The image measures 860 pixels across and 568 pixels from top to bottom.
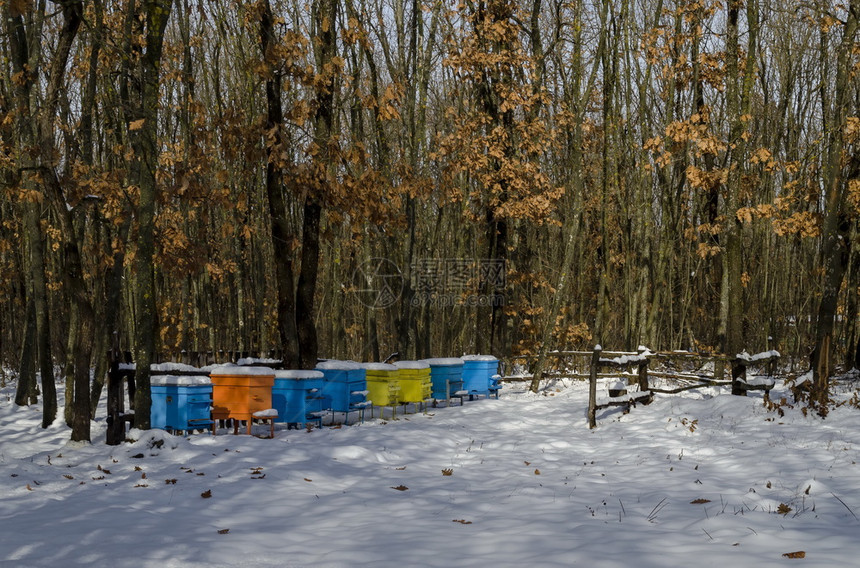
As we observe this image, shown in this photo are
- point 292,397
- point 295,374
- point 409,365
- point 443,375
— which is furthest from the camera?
point 443,375

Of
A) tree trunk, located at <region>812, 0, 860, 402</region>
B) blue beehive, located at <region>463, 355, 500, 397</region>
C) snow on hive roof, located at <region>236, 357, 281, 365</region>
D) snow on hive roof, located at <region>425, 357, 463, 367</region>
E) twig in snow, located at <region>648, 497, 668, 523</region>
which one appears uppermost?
tree trunk, located at <region>812, 0, 860, 402</region>

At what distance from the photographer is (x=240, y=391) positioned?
12.8 meters

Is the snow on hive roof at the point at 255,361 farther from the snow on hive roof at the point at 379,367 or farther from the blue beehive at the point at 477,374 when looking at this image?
the blue beehive at the point at 477,374

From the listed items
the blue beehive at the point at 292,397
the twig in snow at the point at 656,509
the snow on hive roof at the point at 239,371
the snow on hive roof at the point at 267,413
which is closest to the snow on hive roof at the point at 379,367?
the blue beehive at the point at 292,397

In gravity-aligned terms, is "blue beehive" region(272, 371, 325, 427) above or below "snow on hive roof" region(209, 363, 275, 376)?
below

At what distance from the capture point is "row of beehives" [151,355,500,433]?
12.4m

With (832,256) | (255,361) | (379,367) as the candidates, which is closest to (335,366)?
(379,367)

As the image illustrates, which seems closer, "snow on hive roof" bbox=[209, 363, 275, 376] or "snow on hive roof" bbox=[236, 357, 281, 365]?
"snow on hive roof" bbox=[209, 363, 275, 376]

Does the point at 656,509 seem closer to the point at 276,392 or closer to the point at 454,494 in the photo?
the point at 454,494

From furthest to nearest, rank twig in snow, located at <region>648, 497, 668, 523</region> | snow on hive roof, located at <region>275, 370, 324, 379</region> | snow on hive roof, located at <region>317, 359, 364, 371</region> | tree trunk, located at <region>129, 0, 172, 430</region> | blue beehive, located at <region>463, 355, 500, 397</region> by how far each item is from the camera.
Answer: blue beehive, located at <region>463, 355, 500, 397</region> → snow on hive roof, located at <region>317, 359, 364, 371</region> → snow on hive roof, located at <region>275, 370, 324, 379</region> → tree trunk, located at <region>129, 0, 172, 430</region> → twig in snow, located at <region>648, 497, 668, 523</region>

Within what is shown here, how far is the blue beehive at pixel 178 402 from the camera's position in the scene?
1230 cm

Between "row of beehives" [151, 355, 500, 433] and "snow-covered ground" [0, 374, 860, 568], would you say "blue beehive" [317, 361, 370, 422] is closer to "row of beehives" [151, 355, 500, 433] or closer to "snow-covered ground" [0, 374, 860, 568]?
"row of beehives" [151, 355, 500, 433]

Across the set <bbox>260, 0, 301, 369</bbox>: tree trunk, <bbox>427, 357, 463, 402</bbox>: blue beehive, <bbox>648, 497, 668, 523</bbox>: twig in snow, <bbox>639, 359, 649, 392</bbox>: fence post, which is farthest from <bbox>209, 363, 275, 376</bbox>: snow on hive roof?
<bbox>639, 359, 649, 392</bbox>: fence post

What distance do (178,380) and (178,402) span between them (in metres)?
0.36
